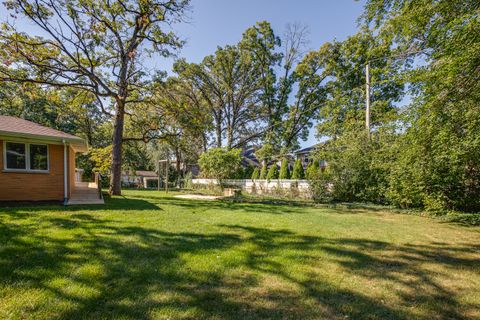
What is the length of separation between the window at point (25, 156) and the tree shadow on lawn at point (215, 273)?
15.1 ft

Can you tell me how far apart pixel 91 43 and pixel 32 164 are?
6574 mm

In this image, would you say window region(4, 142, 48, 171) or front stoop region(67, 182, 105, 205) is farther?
front stoop region(67, 182, 105, 205)

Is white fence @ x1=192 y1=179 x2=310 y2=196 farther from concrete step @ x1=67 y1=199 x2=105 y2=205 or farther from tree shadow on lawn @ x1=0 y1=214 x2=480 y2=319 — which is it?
concrete step @ x1=67 y1=199 x2=105 y2=205

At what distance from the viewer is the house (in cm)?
797

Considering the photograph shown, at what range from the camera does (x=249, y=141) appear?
2983 cm

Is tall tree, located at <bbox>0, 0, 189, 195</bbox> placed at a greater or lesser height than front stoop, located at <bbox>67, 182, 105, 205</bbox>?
greater

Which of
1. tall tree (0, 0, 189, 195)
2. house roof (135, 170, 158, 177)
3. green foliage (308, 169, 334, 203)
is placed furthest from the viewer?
house roof (135, 170, 158, 177)

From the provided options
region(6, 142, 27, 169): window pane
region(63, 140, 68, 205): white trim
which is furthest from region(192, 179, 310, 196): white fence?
region(6, 142, 27, 169): window pane

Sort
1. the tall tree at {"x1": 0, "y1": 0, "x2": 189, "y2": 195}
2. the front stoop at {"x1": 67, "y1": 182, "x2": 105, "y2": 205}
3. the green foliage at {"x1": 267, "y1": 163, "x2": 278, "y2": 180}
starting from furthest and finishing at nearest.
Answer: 1. the green foliage at {"x1": 267, "y1": 163, "x2": 278, "y2": 180}
2. the tall tree at {"x1": 0, "y1": 0, "x2": 189, "y2": 195}
3. the front stoop at {"x1": 67, "y1": 182, "x2": 105, "y2": 205}

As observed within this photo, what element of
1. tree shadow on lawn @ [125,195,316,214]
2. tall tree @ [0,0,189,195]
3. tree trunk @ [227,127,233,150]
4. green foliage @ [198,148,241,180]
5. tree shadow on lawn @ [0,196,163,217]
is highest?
tall tree @ [0,0,189,195]

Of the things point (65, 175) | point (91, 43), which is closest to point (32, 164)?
point (65, 175)

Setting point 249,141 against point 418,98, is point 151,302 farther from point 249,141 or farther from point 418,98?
point 249,141

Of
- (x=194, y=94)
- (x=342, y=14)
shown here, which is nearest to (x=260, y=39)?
A: (x=194, y=94)

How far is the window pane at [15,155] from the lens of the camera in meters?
8.09
